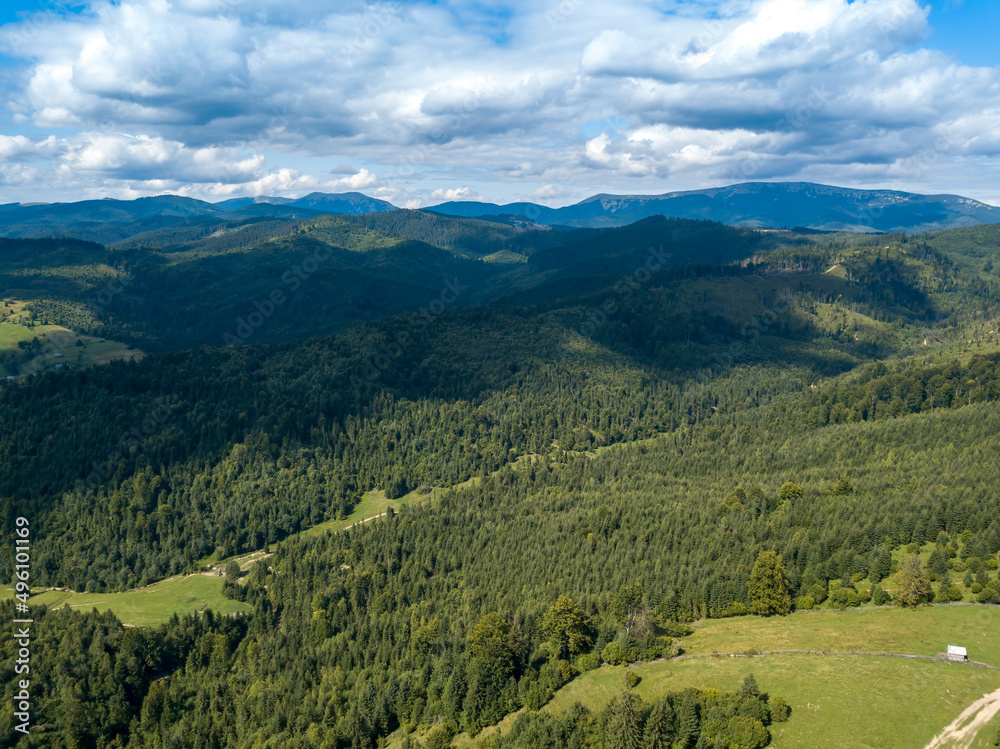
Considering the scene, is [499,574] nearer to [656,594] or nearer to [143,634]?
[656,594]

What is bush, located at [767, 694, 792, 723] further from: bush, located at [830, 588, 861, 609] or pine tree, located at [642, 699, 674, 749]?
bush, located at [830, 588, 861, 609]

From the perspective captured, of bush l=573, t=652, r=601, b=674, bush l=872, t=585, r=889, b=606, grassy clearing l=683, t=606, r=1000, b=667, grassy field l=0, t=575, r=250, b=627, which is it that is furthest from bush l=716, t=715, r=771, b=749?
grassy field l=0, t=575, r=250, b=627

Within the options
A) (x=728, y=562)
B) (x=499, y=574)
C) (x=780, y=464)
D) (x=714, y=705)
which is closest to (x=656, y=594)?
(x=728, y=562)

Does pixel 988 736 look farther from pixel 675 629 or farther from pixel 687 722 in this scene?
pixel 675 629

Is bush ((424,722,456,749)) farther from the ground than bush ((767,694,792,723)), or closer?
closer

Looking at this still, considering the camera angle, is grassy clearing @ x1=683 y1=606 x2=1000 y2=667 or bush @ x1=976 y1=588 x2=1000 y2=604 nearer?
grassy clearing @ x1=683 y1=606 x2=1000 y2=667
